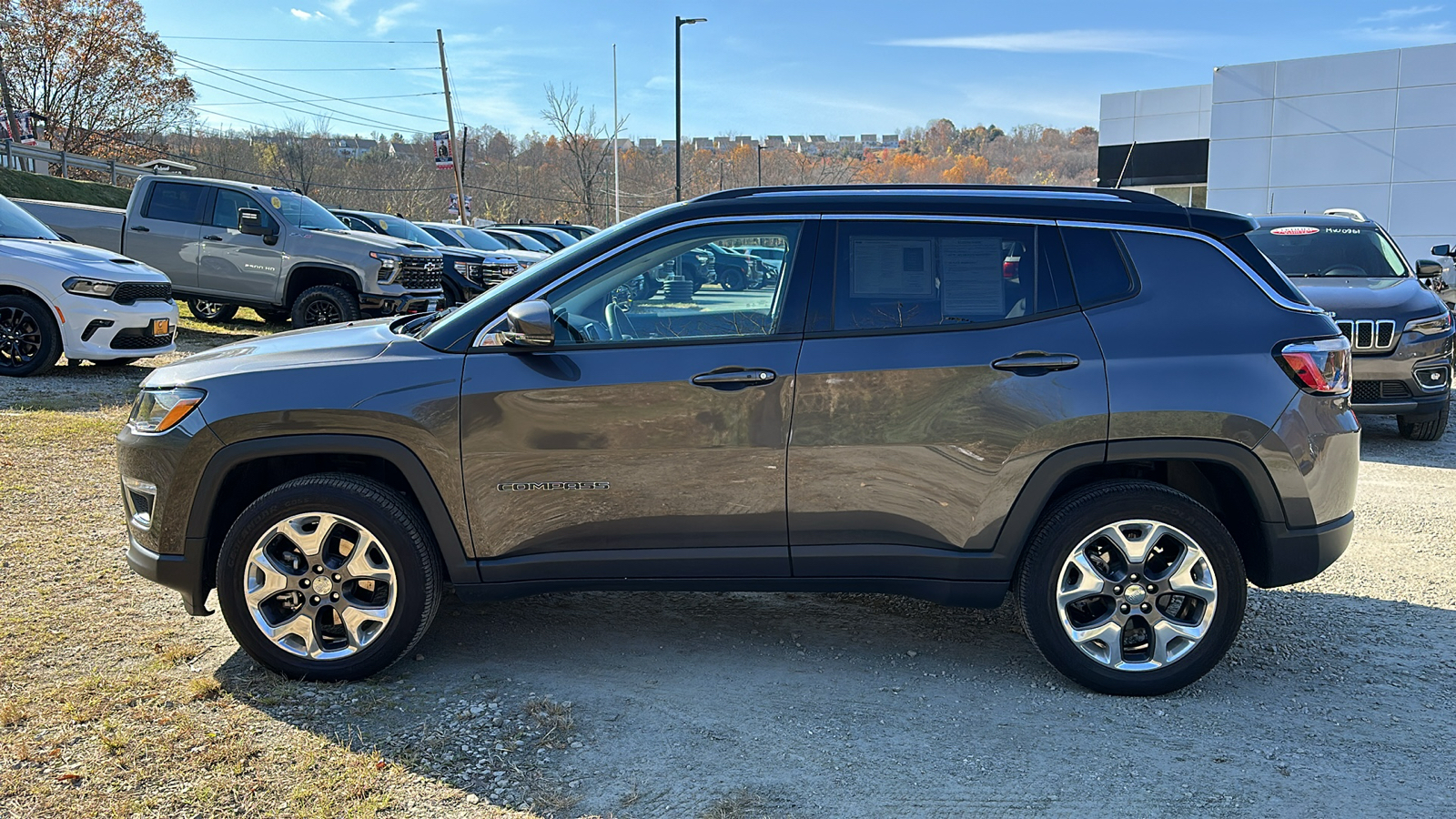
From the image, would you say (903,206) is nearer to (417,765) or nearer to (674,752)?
(674,752)

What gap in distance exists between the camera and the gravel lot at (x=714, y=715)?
318cm

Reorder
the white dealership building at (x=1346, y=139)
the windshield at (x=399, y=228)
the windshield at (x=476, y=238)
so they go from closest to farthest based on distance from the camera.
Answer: the windshield at (x=399, y=228)
the windshield at (x=476, y=238)
the white dealership building at (x=1346, y=139)

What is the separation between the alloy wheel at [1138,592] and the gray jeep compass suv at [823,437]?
0.01 metres

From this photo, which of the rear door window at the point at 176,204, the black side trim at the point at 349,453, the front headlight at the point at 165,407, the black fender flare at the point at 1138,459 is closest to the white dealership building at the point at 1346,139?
the rear door window at the point at 176,204

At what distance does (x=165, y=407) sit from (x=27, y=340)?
7.93 meters

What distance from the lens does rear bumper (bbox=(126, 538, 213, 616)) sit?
3.91 m

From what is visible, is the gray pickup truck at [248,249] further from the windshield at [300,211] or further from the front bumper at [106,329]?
the front bumper at [106,329]

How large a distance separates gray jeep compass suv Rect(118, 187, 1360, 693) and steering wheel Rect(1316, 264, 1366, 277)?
21.6ft

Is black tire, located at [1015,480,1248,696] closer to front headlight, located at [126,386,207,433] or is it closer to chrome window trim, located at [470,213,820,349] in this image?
chrome window trim, located at [470,213,820,349]

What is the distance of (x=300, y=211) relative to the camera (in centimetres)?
1443

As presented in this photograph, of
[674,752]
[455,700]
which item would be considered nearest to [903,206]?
[674,752]

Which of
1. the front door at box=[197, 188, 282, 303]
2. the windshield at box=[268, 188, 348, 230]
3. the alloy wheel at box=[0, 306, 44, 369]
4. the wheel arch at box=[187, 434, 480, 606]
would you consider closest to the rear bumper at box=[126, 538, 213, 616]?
the wheel arch at box=[187, 434, 480, 606]

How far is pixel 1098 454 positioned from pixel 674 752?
1810 mm

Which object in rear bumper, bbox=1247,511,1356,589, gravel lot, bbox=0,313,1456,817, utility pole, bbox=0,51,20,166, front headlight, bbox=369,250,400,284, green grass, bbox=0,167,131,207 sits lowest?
gravel lot, bbox=0,313,1456,817
